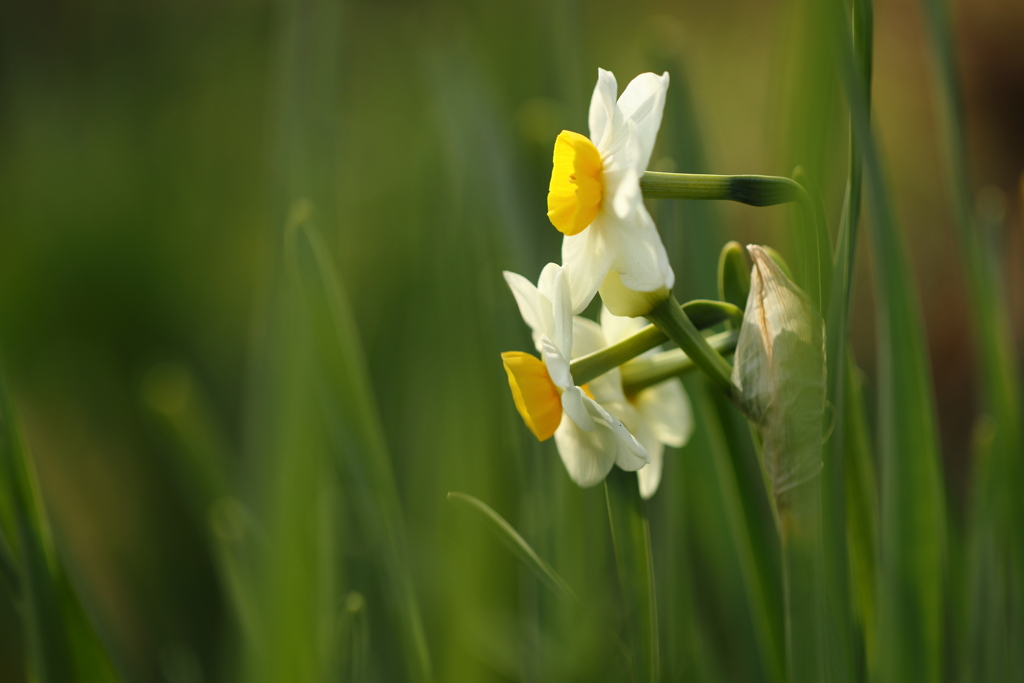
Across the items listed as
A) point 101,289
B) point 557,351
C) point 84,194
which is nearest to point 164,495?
point 101,289

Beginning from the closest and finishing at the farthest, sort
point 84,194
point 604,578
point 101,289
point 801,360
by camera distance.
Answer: point 801,360 → point 604,578 → point 101,289 → point 84,194

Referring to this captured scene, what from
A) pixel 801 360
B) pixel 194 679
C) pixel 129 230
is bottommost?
pixel 194 679

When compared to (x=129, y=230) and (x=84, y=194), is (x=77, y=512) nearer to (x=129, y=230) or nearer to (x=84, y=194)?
(x=129, y=230)

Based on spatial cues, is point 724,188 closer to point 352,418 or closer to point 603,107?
point 603,107

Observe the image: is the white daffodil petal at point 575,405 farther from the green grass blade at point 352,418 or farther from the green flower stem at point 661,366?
the green grass blade at point 352,418

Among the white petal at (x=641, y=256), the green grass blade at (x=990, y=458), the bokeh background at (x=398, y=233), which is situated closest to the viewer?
the white petal at (x=641, y=256)

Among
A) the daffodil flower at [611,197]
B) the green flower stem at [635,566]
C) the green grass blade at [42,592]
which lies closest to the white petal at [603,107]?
the daffodil flower at [611,197]

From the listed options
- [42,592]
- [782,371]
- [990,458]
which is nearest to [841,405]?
[782,371]
